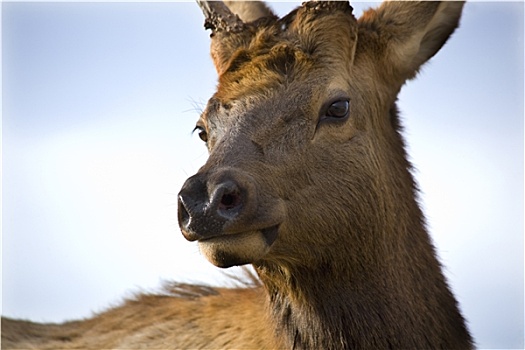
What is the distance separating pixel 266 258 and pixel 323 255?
1.45ft

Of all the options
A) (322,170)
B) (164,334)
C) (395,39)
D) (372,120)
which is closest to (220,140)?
(322,170)

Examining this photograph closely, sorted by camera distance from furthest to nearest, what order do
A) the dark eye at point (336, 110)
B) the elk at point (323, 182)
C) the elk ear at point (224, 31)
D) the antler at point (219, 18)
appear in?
the antler at point (219, 18) → the elk ear at point (224, 31) → the dark eye at point (336, 110) → the elk at point (323, 182)

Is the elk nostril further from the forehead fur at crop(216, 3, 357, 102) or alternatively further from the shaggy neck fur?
the forehead fur at crop(216, 3, 357, 102)

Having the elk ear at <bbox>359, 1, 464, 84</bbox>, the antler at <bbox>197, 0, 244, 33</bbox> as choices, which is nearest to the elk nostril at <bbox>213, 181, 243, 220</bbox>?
the antler at <bbox>197, 0, 244, 33</bbox>

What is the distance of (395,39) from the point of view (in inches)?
291

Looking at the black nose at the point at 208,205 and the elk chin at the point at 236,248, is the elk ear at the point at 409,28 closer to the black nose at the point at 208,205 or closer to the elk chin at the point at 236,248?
the elk chin at the point at 236,248

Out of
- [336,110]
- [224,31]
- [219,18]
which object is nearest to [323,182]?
[336,110]

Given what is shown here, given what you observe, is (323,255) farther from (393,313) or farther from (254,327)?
(254,327)

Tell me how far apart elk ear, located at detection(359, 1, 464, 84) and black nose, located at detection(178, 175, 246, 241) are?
2.12 meters

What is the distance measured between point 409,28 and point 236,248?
2544mm

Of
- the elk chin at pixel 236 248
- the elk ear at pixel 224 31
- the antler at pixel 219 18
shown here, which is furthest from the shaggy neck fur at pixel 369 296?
the antler at pixel 219 18

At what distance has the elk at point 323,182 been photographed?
616 cm

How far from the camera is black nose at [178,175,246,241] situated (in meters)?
5.79

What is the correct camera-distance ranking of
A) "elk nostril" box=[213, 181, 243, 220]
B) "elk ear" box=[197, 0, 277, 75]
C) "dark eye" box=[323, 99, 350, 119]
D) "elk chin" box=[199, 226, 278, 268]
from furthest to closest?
"elk ear" box=[197, 0, 277, 75], "dark eye" box=[323, 99, 350, 119], "elk chin" box=[199, 226, 278, 268], "elk nostril" box=[213, 181, 243, 220]
